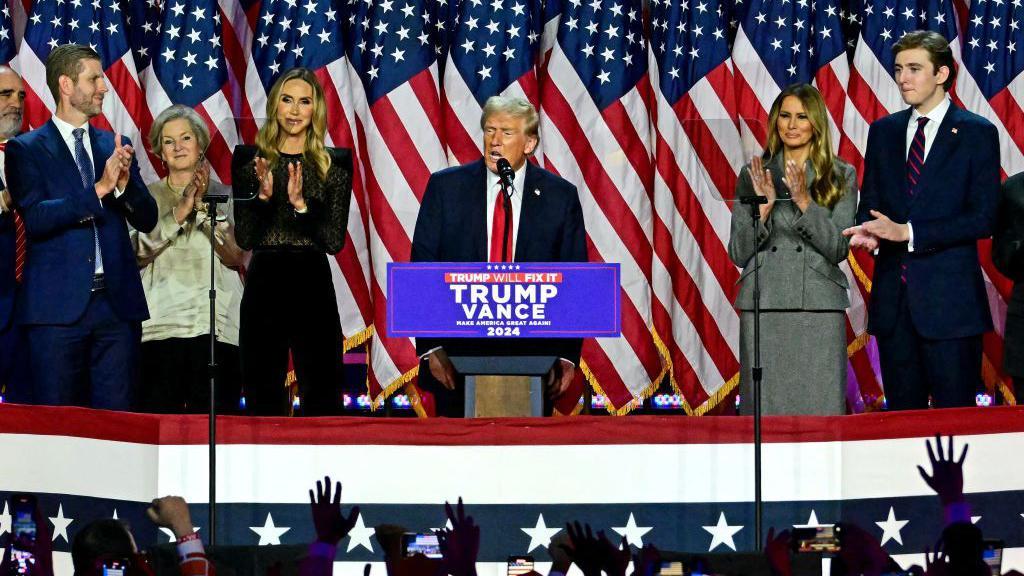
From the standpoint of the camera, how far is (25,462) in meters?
5.73

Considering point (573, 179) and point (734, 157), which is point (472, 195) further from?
point (573, 179)

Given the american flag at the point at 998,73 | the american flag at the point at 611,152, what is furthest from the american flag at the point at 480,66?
the american flag at the point at 998,73

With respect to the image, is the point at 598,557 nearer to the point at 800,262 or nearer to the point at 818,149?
the point at 800,262

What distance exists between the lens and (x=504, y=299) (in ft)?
19.1

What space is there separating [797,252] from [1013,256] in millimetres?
969

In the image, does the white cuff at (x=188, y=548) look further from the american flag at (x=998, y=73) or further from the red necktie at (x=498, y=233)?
the american flag at (x=998, y=73)

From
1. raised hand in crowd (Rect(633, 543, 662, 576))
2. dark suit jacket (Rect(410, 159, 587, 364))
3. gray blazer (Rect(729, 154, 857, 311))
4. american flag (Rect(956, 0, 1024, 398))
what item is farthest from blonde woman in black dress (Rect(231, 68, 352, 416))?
american flag (Rect(956, 0, 1024, 398))

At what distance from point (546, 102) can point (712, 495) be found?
3523 mm

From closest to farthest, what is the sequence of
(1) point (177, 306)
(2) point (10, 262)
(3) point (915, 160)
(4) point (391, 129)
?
1. (3) point (915, 160)
2. (2) point (10, 262)
3. (1) point (177, 306)
4. (4) point (391, 129)

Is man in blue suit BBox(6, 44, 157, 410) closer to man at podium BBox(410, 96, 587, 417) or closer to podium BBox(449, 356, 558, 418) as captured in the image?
man at podium BBox(410, 96, 587, 417)

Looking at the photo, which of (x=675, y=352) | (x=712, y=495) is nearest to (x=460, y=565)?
(x=712, y=495)

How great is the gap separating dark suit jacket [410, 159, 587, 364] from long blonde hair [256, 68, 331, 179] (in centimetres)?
47

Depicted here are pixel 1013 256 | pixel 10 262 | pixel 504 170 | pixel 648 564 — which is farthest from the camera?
pixel 10 262

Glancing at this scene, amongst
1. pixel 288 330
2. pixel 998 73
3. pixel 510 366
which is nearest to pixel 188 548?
pixel 510 366
